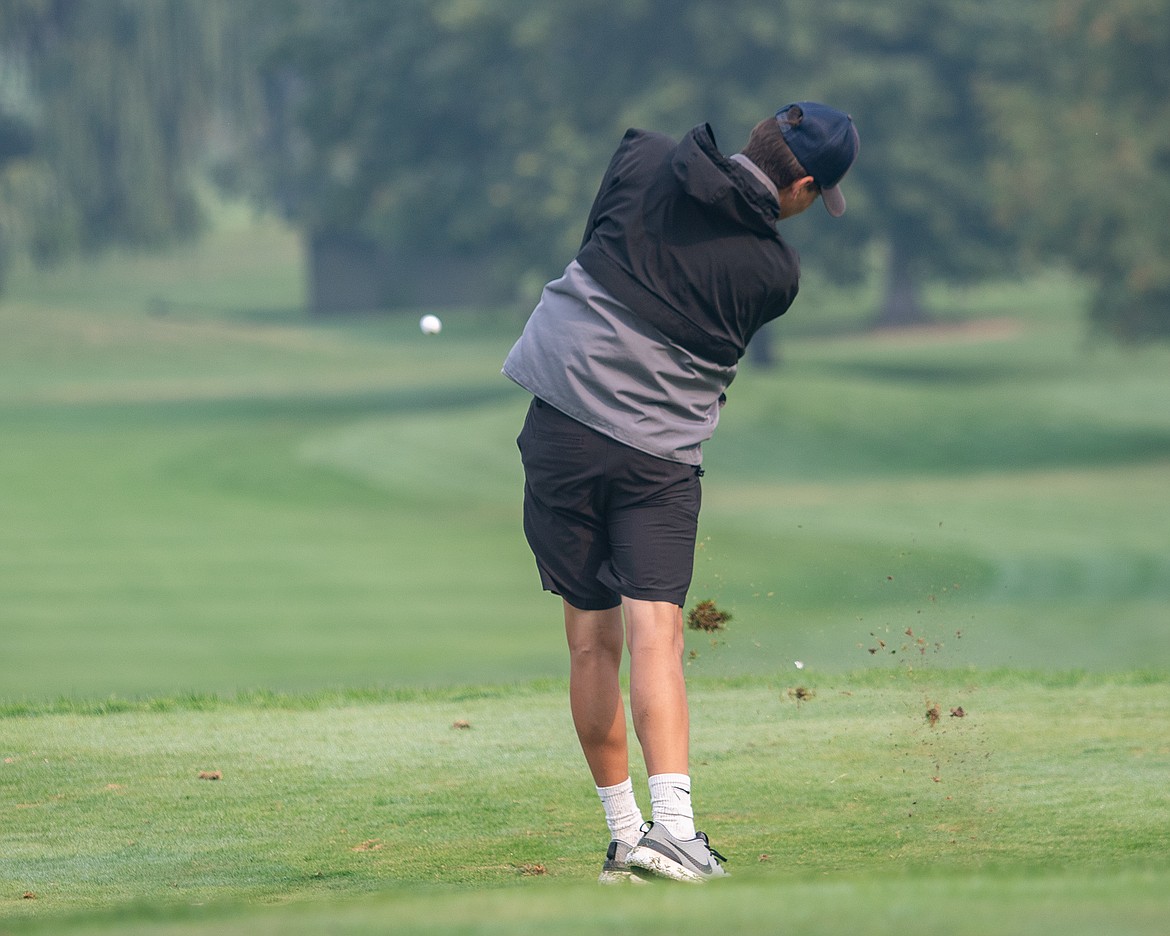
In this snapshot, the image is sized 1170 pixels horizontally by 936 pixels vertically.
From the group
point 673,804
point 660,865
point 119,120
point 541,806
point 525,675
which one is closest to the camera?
point 660,865

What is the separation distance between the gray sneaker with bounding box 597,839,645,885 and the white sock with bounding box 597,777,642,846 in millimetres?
60

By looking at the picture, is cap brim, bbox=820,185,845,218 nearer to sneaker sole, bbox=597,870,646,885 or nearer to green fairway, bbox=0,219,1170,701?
sneaker sole, bbox=597,870,646,885

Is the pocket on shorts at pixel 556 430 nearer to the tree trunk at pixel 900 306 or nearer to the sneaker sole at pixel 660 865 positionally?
the sneaker sole at pixel 660 865

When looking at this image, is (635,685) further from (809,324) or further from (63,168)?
(809,324)

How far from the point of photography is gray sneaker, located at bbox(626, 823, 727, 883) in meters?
4.16

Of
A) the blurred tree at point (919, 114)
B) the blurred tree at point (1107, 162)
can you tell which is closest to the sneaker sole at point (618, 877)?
the blurred tree at point (1107, 162)

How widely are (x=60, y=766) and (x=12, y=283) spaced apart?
5548 centimetres

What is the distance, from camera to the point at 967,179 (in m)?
33.3

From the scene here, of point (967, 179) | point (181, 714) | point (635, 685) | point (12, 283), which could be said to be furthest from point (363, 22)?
point (635, 685)

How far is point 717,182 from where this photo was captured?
4219 millimetres

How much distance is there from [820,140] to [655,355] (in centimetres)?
61

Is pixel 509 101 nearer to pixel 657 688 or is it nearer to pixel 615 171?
pixel 615 171

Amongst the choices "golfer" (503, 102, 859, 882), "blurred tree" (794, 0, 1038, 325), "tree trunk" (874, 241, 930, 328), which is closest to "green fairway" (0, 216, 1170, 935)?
"golfer" (503, 102, 859, 882)

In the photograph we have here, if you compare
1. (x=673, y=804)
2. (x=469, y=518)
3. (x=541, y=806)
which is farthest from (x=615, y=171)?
(x=469, y=518)
